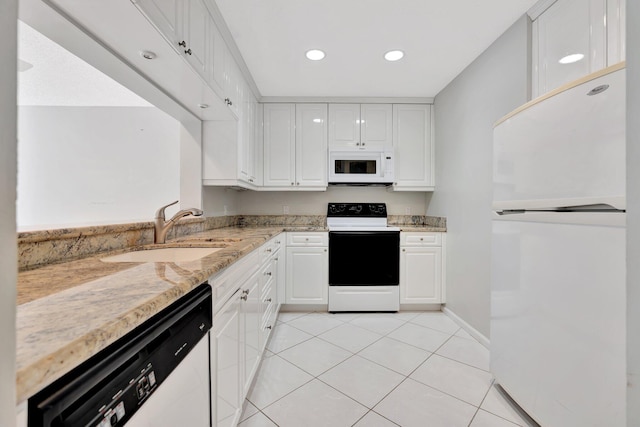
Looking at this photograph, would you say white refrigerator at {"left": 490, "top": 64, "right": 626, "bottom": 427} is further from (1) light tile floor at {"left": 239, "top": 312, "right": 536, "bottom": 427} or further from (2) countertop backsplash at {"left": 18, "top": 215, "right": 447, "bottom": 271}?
(2) countertop backsplash at {"left": 18, "top": 215, "right": 447, "bottom": 271}

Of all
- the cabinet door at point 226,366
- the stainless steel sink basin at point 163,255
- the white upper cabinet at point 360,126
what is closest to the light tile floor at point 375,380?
the cabinet door at point 226,366

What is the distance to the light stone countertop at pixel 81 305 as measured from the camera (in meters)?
0.36

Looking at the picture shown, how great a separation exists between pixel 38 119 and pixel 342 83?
2.76 m

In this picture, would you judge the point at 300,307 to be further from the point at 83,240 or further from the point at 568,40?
the point at 568,40

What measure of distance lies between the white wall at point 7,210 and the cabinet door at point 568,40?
208cm

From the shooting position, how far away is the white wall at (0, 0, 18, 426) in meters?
0.28

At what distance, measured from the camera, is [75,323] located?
46 centimetres

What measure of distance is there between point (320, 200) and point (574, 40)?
2.53 m

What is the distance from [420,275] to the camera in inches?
114

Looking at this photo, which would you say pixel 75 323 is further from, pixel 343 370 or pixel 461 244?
pixel 461 244

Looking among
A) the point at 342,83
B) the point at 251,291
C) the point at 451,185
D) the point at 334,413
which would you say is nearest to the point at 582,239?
the point at 334,413

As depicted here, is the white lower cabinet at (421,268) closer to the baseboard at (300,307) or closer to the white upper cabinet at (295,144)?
the baseboard at (300,307)

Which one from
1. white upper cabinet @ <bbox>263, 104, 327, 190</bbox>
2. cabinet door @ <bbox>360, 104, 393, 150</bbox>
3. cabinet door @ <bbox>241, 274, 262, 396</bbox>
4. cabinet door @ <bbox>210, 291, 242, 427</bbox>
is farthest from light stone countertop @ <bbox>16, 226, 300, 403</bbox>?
cabinet door @ <bbox>360, 104, 393, 150</bbox>

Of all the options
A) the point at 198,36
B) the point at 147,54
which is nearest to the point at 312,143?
the point at 198,36
